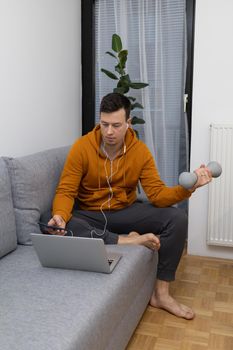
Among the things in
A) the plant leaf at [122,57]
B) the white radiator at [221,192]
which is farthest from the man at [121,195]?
the plant leaf at [122,57]

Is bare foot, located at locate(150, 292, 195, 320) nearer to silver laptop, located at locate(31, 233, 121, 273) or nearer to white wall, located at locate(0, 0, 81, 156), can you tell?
silver laptop, located at locate(31, 233, 121, 273)

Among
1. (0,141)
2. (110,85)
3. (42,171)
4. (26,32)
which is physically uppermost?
(26,32)

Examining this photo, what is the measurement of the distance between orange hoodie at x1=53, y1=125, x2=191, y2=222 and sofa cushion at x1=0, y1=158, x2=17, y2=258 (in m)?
0.30

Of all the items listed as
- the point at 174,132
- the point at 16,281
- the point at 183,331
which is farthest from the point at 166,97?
the point at 16,281

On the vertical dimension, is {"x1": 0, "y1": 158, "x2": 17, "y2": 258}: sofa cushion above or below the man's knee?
above

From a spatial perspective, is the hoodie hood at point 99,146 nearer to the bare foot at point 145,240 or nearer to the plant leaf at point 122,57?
the bare foot at point 145,240

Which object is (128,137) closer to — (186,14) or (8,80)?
(8,80)

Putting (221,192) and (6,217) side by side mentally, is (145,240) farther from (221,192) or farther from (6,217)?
(221,192)

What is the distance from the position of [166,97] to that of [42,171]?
131 centimetres

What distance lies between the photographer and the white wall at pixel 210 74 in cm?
256

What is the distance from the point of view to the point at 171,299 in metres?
2.07

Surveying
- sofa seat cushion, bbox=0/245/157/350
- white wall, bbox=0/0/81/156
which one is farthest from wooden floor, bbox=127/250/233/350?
white wall, bbox=0/0/81/156

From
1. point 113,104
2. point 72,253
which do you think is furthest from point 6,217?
point 113,104

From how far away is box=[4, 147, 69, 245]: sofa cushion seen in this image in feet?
6.28
